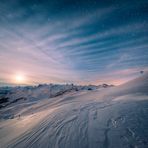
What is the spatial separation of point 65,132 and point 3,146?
7.12ft

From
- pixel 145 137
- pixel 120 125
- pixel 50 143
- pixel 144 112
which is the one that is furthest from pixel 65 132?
pixel 144 112

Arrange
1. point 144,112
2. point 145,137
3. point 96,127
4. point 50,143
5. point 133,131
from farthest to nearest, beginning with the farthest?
point 144,112, point 96,127, point 50,143, point 133,131, point 145,137

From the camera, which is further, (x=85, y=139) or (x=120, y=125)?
(x=120, y=125)

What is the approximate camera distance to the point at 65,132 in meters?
3.46

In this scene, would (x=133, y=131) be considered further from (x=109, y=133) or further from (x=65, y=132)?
(x=65, y=132)

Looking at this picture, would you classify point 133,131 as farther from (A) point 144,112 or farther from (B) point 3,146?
(B) point 3,146

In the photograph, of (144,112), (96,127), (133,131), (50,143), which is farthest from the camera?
(144,112)

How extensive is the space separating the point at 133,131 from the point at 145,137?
1.07ft

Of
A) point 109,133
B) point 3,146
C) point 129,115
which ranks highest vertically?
point 129,115

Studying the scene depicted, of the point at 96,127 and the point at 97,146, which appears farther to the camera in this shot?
the point at 96,127

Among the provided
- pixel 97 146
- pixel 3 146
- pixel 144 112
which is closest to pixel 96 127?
pixel 97 146

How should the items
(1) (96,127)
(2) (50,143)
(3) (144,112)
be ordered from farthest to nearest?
1. (3) (144,112)
2. (1) (96,127)
3. (2) (50,143)

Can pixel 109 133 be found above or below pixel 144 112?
below

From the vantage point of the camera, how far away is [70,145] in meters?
2.72
